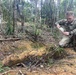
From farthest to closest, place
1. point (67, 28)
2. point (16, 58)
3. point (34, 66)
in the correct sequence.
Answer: point (67, 28), point (16, 58), point (34, 66)

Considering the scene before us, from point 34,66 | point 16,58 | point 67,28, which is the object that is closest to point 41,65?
point 34,66

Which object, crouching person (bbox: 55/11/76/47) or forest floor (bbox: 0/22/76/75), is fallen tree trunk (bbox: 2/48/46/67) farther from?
crouching person (bbox: 55/11/76/47)

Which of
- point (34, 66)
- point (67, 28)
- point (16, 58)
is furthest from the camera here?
point (67, 28)

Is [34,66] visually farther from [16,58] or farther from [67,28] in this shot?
[67,28]

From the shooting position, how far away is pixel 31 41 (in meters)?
5.09

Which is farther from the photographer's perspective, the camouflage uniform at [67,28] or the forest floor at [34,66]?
the camouflage uniform at [67,28]

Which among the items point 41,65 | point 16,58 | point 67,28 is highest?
point 67,28

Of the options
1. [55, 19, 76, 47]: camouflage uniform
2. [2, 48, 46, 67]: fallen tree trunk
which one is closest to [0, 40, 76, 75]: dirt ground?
[2, 48, 46, 67]: fallen tree trunk

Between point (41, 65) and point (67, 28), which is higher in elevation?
point (67, 28)

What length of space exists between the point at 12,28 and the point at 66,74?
2.50 meters

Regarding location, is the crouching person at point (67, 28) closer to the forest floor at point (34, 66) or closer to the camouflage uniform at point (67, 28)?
the camouflage uniform at point (67, 28)

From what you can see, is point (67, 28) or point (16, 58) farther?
point (67, 28)

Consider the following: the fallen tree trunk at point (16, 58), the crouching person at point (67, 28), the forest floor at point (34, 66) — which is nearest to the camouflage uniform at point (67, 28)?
the crouching person at point (67, 28)

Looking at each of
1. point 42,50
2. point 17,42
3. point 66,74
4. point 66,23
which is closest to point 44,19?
point 66,23
